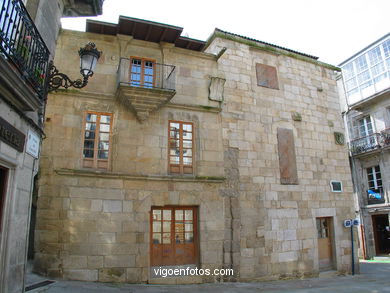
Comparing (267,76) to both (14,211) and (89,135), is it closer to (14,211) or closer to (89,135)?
(89,135)

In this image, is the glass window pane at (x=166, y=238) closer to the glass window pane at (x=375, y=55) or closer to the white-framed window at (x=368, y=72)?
Answer: the white-framed window at (x=368, y=72)

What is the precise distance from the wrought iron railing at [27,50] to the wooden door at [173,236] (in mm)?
4492

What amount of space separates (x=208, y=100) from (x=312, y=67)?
16.6ft

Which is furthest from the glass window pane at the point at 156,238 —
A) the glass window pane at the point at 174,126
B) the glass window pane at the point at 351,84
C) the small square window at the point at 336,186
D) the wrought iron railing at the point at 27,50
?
the glass window pane at the point at 351,84

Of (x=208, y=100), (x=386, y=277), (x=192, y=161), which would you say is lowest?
(x=386, y=277)

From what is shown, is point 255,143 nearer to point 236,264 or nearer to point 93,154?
point 236,264

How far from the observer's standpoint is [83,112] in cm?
784

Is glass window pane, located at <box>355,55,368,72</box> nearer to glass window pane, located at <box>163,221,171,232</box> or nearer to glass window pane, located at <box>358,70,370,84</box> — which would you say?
glass window pane, located at <box>358,70,370,84</box>

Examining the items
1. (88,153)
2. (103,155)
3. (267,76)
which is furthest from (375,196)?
(88,153)

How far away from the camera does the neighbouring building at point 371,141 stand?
48.2 ft

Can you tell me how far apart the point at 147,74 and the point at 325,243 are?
8089 millimetres

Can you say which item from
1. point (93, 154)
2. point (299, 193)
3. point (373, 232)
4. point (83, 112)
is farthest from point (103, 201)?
point (373, 232)

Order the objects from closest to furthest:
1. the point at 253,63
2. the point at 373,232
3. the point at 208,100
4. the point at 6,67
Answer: the point at 6,67 → the point at 208,100 → the point at 253,63 → the point at 373,232

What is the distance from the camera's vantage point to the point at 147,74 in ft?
28.4
